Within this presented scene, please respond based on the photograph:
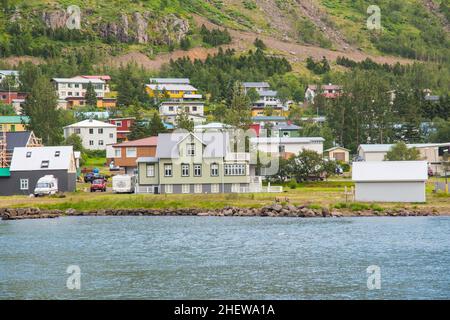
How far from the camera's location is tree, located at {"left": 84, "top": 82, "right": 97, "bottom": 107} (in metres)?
139

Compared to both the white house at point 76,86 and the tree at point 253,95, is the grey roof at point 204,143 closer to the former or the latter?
the tree at point 253,95

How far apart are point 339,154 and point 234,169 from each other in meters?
30.6

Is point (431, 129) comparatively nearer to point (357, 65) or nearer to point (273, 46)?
point (357, 65)

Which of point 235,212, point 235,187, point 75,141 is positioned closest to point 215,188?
point 235,187

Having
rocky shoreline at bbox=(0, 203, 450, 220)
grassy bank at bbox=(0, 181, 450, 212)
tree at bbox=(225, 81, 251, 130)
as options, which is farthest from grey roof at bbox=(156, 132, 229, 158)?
tree at bbox=(225, 81, 251, 130)

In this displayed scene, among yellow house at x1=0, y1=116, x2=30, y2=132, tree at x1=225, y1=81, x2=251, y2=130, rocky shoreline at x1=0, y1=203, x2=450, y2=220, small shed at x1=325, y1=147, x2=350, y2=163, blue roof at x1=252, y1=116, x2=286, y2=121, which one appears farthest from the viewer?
blue roof at x1=252, y1=116, x2=286, y2=121

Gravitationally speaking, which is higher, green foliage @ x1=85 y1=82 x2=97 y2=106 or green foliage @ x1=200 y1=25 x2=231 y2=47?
green foliage @ x1=200 y1=25 x2=231 y2=47

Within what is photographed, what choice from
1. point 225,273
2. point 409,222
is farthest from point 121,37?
point 225,273

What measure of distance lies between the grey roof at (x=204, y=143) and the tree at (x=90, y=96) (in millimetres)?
63625

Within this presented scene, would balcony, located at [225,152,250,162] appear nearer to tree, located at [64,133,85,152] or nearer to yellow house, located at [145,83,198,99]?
tree, located at [64,133,85,152]

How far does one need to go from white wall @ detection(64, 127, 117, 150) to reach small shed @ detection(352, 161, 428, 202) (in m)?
48.4

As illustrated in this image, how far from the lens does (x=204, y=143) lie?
246ft

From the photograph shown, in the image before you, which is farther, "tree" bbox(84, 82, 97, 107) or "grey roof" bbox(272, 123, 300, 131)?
"tree" bbox(84, 82, 97, 107)

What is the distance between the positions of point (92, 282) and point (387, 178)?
3074 centimetres
